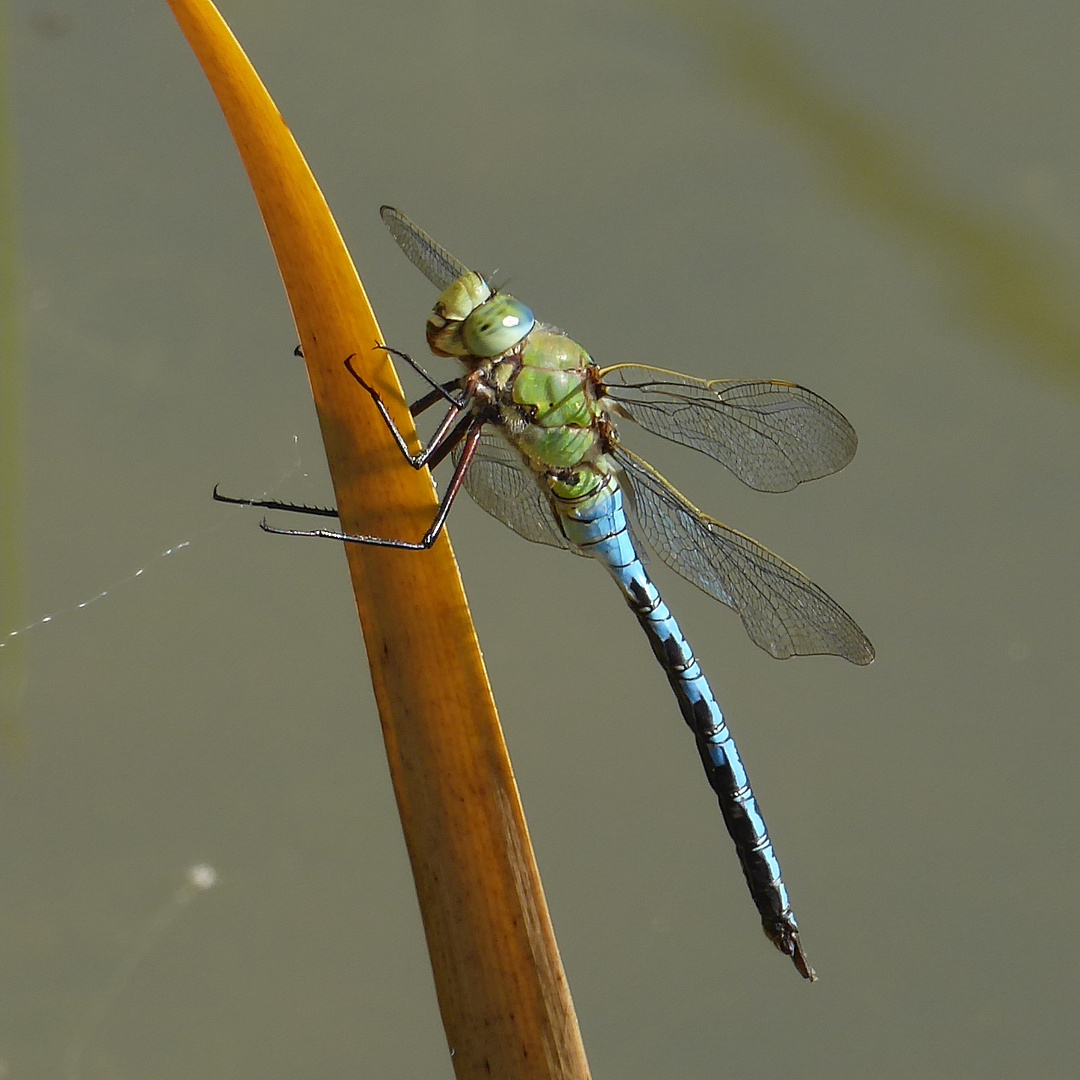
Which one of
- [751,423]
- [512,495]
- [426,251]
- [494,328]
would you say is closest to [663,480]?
[751,423]

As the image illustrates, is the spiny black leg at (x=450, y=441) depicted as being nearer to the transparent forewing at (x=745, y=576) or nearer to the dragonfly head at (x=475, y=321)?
the dragonfly head at (x=475, y=321)

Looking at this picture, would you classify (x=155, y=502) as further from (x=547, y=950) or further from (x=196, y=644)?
(x=547, y=950)

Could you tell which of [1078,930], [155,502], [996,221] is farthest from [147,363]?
[1078,930]

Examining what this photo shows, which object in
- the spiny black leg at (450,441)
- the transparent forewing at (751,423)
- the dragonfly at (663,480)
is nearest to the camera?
the spiny black leg at (450,441)

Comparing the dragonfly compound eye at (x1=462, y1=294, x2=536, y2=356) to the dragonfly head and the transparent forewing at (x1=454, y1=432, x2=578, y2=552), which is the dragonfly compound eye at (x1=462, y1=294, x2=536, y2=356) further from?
the transparent forewing at (x1=454, y1=432, x2=578, y2=552)

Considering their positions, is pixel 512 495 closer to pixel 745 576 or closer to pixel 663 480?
pixel 663 480

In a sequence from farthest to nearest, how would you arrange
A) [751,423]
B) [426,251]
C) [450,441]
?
[751,423], [426,251], [450,441]

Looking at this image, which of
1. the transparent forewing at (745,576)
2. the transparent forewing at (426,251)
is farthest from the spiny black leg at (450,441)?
the transparent forewing at (745,576)

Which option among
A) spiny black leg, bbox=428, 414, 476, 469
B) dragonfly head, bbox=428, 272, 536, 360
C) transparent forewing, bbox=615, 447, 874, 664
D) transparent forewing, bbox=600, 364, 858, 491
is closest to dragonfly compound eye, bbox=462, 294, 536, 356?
dragonfly head, bbox=428, 272, 536, 360
